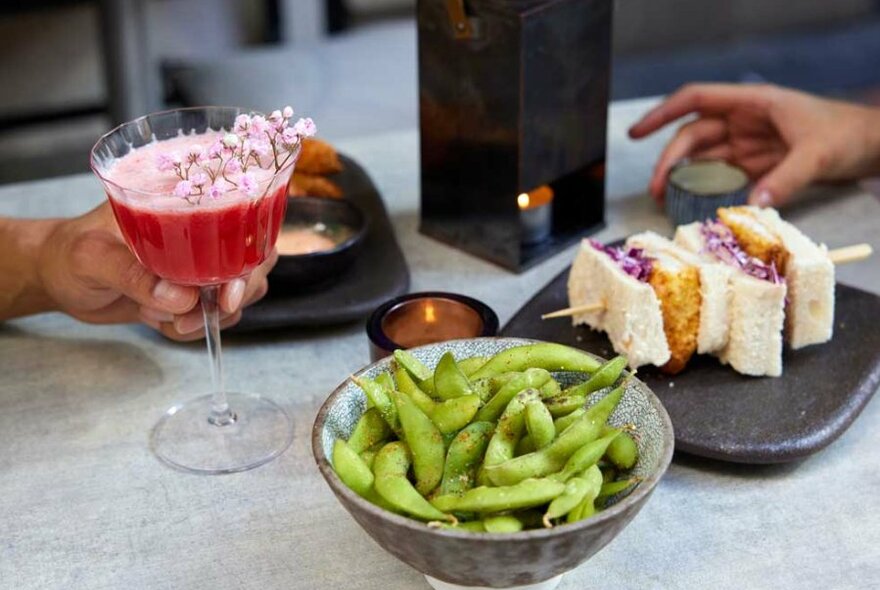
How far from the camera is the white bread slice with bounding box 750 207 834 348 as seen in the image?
1334 mm

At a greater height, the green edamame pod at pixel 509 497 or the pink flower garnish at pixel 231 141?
the pink flower garnish at pixel 231 141

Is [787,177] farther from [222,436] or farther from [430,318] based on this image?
[222,436]

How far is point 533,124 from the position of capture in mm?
1576

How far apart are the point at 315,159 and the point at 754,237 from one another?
2.32 ft

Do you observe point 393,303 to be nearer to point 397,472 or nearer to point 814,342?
point 397,472

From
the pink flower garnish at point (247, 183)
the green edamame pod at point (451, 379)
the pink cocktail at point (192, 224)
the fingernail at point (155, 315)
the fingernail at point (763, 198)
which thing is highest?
the pink flower garnish at point (247, 183)

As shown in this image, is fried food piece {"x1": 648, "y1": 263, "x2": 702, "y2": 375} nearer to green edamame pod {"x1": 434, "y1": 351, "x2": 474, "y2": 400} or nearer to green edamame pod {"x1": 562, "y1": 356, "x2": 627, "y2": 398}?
green edamame pod {"x1": 562, "y1": 356, "x2": 627, "y2": 398}

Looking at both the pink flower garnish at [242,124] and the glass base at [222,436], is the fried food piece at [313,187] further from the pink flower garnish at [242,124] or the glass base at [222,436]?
the pink flower garnish at [242,124]

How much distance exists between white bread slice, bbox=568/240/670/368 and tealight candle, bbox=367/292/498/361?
0.46 feet

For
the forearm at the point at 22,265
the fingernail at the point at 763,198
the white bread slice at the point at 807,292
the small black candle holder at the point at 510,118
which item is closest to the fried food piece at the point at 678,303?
the white bread slice at the point at 807,292

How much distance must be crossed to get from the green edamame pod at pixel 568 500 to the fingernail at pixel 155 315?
2.08 feet

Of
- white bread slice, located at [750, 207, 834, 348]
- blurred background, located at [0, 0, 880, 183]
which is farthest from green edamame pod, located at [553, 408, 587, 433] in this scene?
blurred background, located at [0, 0, 880, 183]

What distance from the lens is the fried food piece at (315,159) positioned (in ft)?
5.77

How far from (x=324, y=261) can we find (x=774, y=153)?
830 mm
